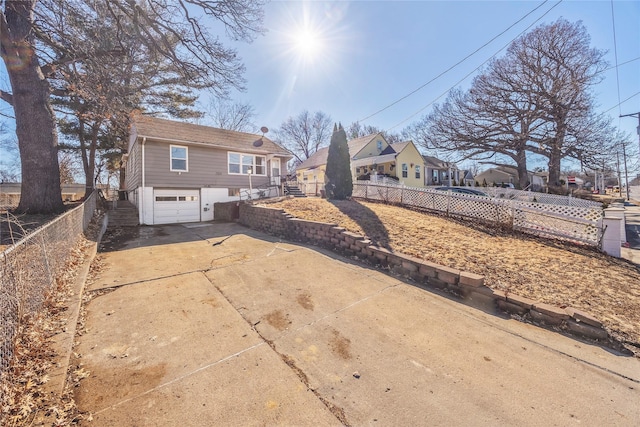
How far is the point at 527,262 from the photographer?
5.11 meters

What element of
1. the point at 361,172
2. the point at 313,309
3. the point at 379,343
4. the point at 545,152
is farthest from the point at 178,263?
the point at 545,152

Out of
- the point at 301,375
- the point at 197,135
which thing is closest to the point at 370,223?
the point at 301,375

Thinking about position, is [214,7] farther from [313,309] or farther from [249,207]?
[313,309]

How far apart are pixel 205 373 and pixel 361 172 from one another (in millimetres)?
24442

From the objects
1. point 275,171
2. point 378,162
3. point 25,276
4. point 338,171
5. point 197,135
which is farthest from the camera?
point 378,162

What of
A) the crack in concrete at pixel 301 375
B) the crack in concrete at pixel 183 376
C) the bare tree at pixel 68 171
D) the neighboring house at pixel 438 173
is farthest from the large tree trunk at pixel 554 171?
the bare tree at pixel 68 171

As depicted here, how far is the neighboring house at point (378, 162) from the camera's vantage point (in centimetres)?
2380

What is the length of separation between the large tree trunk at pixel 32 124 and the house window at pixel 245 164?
7.60m

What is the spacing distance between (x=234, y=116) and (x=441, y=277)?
3025cm

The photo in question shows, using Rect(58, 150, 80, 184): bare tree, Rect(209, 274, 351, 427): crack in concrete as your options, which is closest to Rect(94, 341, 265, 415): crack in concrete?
Rect(209, 274, 351, 427): crack in concrete

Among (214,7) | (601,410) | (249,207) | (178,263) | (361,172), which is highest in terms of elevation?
(214,7)

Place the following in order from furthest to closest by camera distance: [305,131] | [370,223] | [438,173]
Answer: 1. [305,131]
2. [438,173]
3. [370,223]

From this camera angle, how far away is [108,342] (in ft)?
9.54

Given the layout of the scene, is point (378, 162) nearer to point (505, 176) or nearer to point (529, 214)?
point (529, 214)
